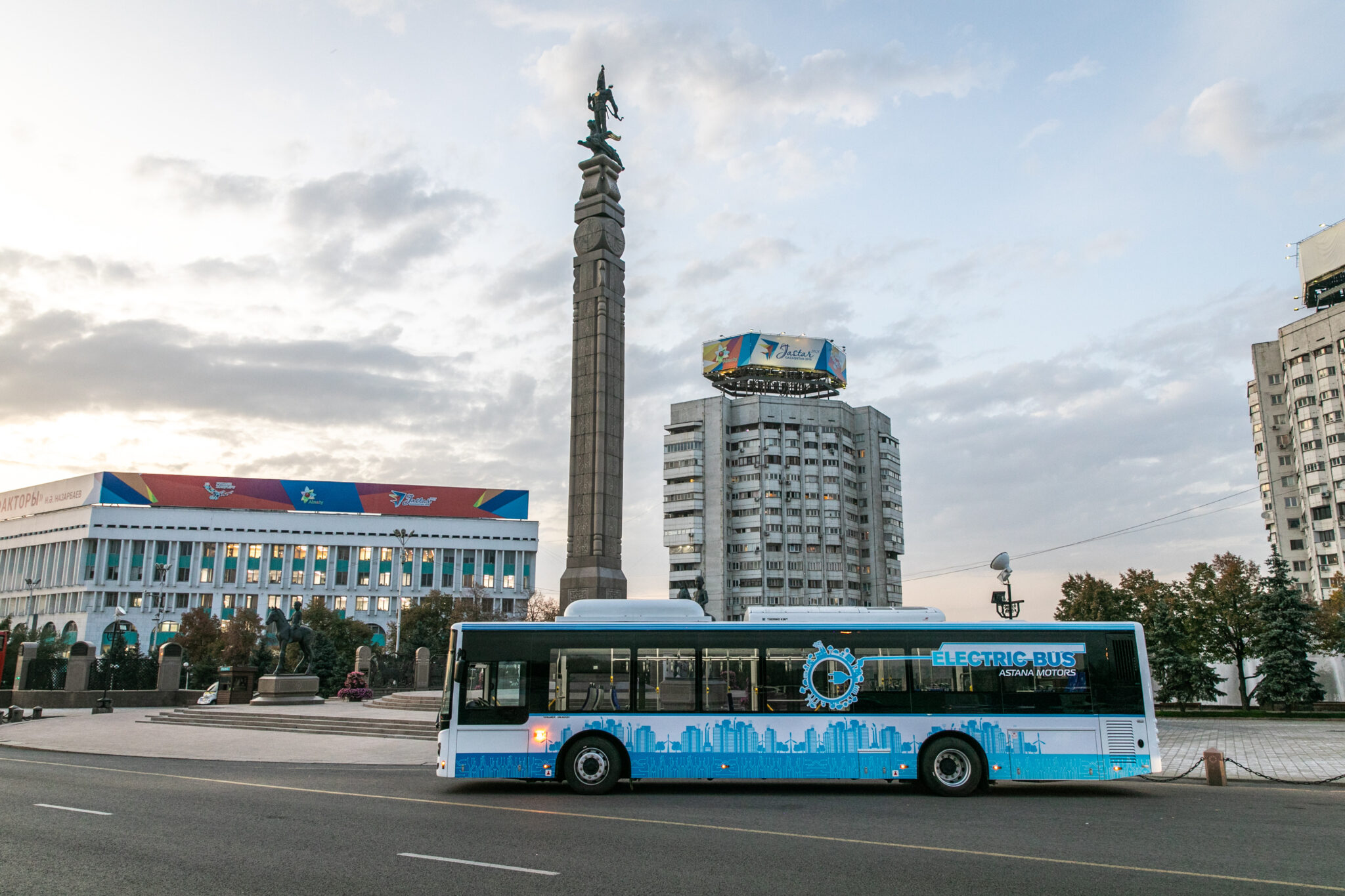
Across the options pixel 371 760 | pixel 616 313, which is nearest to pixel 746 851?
pixel 371 760

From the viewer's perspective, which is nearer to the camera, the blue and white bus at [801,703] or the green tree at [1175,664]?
the blue and white bus at [801,703]

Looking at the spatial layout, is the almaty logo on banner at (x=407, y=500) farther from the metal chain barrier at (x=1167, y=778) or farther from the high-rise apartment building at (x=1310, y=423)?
the metal chain barrier at (x=1167, y=778)

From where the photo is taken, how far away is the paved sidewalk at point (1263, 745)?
19.0 metres

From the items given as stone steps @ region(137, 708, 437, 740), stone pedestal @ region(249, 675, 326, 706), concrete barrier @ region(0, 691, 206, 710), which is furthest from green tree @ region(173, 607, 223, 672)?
stone steps @ region(137, 708, 437, 740)

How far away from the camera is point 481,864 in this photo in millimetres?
9078

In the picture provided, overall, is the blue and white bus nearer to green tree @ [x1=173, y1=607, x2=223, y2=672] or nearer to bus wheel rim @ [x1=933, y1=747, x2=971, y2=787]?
bus wheel rim @ [x1=933, y1=747, x2=971, y2=787]

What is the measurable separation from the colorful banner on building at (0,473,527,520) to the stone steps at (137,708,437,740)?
3463 inches

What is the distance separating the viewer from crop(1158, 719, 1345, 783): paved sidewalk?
62.3 ft

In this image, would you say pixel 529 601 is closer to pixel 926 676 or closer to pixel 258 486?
pixel 258 486

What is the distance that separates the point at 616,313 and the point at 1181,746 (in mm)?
27656

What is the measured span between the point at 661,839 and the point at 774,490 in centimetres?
10563

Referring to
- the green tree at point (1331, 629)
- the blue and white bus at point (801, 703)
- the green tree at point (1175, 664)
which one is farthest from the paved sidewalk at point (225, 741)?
the green tree at point (1331, 629)

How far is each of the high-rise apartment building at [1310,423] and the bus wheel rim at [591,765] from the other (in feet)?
300

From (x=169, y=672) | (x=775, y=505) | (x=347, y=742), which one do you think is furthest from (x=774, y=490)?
(x=347, y=742)
